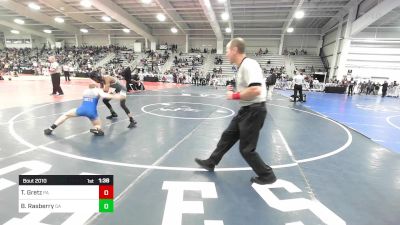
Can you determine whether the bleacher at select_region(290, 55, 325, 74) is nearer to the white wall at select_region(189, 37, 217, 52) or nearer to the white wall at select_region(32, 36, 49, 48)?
the white wall at select_region(189, 37, 217, 52)

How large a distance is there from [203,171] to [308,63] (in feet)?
113

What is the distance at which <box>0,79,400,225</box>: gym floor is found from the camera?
2730 millimetres

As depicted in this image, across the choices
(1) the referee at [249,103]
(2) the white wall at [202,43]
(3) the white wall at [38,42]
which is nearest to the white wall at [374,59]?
(2) the white wall at [202,43]

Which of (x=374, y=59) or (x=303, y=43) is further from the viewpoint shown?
(x=303, y=43)

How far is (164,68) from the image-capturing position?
1364 inches

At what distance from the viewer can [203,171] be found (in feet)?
12.8

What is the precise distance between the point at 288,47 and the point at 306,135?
3396cm

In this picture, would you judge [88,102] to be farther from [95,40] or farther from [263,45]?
[95,40]

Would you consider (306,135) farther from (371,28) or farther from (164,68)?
(164,68)

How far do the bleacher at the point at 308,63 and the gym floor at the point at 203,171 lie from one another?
28.2 m

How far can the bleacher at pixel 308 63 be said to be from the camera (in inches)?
1296

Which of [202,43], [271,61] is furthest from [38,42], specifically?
[271,61]

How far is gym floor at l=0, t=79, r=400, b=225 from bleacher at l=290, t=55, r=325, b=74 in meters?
28.2

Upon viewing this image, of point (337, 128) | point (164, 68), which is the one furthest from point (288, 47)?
point (337, 128)
